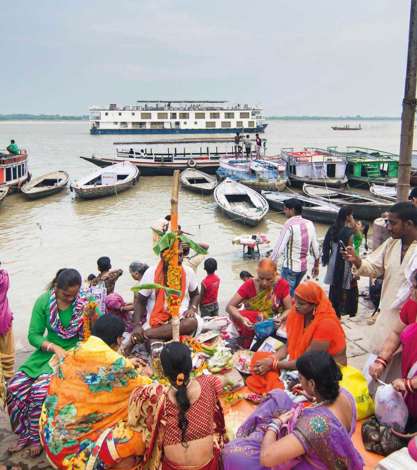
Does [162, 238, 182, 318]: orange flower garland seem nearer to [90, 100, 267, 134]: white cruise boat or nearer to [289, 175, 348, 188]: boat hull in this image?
[289, 175, 348, 188]: boat hull

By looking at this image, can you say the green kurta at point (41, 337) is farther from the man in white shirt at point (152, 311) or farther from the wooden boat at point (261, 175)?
the wooden boat at point (261, 175)

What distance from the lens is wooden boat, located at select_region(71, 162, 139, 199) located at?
18938 mm

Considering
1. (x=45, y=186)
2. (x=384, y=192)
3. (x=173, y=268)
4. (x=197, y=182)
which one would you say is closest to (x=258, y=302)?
(x=173, y=268)

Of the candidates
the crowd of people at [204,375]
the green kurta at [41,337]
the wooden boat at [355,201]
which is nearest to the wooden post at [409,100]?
A: the crowd of people at [204,375]

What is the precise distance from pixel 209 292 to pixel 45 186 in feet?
57.9

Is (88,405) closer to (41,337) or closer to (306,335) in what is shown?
(41,337)

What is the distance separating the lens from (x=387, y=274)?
142 inches

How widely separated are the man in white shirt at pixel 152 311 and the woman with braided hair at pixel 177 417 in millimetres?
1700

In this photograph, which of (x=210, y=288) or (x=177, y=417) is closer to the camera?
(x=177, y=417)

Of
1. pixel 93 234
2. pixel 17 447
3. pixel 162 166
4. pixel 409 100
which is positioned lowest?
pixel 93 234

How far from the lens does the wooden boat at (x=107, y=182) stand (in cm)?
1894

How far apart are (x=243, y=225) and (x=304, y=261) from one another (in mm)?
9348

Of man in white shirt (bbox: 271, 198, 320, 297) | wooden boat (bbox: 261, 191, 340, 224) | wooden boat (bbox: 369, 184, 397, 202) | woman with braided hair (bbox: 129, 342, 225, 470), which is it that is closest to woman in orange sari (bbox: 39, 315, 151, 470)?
woman with braided hair (bbox: 129, 342, 225, 470)

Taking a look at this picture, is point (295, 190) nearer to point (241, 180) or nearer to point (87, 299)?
point (241, 180)
